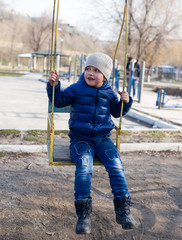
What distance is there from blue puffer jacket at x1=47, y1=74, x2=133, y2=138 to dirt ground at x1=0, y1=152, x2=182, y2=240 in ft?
2.02

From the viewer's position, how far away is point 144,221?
233cm

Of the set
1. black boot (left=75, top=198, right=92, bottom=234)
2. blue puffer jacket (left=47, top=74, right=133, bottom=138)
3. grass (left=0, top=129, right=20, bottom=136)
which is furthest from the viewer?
grass (left=0, top=129, right=20, bottom=136)

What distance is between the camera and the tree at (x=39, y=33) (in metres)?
47.9

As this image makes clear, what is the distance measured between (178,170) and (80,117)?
5.70 feet

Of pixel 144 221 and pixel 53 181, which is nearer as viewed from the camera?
pixel 144 221

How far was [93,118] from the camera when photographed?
2424 mm

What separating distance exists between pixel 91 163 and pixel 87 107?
0.47 metres

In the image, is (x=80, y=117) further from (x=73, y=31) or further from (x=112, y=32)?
(x=73, y=31)

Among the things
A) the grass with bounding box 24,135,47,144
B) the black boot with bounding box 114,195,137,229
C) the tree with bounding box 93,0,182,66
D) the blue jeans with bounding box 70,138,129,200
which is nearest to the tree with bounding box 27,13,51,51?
the tree with bounding box 93,0,182,66

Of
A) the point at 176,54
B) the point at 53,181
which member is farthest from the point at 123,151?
the point at 176,54

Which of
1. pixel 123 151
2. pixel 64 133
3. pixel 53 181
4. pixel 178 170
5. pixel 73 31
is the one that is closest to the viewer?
pixel 53 181

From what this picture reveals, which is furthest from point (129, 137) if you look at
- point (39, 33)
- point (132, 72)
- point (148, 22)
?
point (39, 33)

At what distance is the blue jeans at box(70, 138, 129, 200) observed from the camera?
2064 millimetres

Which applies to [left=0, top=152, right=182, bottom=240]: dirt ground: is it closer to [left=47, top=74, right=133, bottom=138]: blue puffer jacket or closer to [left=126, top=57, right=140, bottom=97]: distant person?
[left=47, top=74, right=133, bottom=138]: blue puffer jacket
